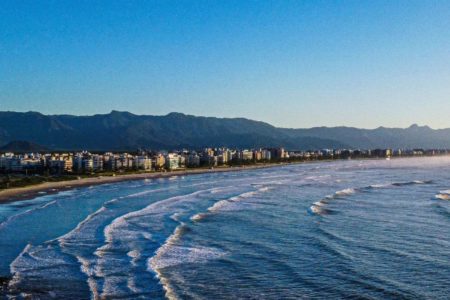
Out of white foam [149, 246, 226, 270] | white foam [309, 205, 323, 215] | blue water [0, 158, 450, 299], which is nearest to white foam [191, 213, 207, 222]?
blue water [0, 158, 450, 299]

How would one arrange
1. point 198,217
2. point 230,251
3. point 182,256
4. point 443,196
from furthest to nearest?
point 443,196
point 198,217
point 230,251
point 182,256

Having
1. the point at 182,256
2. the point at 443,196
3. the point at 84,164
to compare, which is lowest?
the point at 182,256

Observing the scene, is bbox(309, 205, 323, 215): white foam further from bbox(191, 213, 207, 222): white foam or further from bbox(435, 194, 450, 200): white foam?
bbox(435, 194, 450, 200): white foam

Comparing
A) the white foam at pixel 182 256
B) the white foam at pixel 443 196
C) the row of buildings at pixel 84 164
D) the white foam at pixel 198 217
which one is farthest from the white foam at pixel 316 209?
the row of buildings at pixel 84 164

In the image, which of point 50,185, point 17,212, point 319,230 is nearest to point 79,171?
point 50,185

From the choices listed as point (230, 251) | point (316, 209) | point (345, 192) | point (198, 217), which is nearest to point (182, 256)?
point (230, 251)

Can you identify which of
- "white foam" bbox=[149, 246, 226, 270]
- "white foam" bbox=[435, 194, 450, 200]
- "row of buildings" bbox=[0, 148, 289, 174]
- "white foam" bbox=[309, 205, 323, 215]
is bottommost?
"white foam" bbox=[149, 246, 226, 270]

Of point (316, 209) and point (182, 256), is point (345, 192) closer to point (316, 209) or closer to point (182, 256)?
point (316, 209)

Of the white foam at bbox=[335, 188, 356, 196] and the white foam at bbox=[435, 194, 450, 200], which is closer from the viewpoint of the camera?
the white foam at bbox=[435, 194, 450, 200]

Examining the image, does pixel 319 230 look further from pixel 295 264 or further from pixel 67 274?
pixel 67 274
